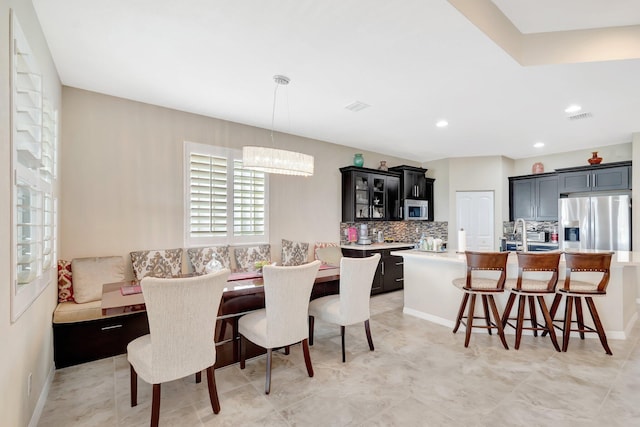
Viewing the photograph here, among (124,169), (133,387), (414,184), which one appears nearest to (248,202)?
(124,169)

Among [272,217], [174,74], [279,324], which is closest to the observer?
[279,324]

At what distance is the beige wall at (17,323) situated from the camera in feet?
4.81

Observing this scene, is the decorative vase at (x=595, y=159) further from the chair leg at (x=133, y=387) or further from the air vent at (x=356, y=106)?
the chair leg at (x=133, y=387)

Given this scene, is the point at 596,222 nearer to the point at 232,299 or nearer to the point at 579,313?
the point at 579,313

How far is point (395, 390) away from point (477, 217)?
203 inches

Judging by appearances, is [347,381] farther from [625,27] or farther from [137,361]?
[625,27]

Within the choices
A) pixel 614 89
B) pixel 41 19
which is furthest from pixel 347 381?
pixel 614 89

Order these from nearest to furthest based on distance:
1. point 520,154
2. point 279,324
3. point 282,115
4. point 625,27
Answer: point 279,324, point 625,27, point 282,115, point 520,154

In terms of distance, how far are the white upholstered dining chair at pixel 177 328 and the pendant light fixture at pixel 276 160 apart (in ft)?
4.31

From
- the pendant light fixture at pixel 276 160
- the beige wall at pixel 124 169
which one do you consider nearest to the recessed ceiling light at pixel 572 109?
the pendant light fixture at pixel 276 160

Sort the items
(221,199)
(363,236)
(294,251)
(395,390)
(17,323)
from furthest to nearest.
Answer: (363,236) < (294,251) < (221,199) < (395,390) < (17,323)

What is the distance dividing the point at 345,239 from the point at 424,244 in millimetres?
1801

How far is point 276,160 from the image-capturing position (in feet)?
9.87

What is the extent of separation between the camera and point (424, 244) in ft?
14.1
